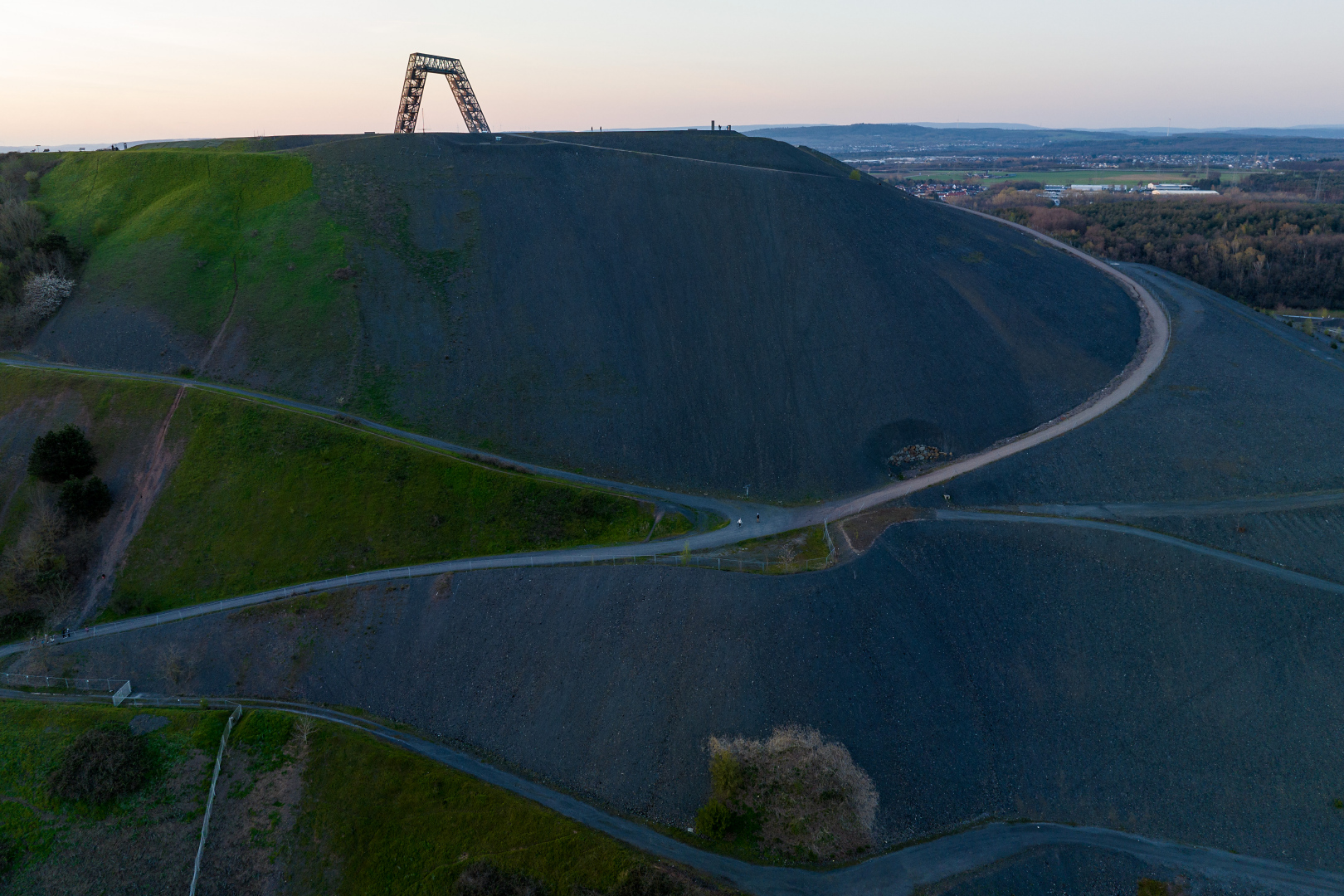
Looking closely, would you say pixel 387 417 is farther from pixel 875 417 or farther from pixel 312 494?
pixel 875 417

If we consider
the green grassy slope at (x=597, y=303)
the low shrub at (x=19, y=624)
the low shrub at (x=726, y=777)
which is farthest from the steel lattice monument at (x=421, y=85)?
the low shrub at (x=726, y=777)

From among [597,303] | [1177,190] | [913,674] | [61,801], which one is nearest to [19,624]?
[61,801]

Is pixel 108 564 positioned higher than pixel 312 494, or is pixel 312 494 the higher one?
pixel 312 494

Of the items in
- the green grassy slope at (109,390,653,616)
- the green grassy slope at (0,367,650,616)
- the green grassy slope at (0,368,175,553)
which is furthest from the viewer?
the green grassy slope at (0,368,175,553)

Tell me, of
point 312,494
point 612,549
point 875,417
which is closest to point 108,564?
point 312,494

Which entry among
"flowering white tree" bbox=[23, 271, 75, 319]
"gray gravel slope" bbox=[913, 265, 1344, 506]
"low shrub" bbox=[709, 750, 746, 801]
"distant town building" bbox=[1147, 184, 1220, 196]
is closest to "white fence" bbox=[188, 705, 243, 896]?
"low shrub" bbox=[709, 750, 746, 801]

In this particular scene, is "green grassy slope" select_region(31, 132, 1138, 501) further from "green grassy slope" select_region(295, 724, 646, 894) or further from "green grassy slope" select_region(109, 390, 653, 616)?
"green grassy slope" select_region(295, 724, 646, 894)
